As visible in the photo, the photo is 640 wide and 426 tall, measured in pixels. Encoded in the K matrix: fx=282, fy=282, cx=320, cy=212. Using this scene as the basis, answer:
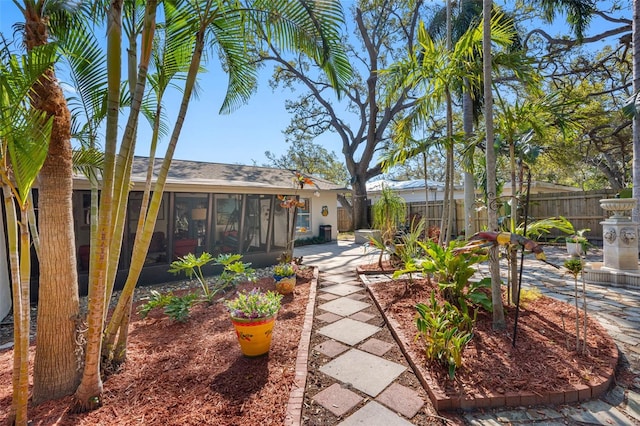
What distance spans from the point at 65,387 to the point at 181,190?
4377mm

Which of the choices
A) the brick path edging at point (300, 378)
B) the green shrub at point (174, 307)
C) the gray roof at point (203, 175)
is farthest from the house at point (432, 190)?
the green shrub at point (174, 307)

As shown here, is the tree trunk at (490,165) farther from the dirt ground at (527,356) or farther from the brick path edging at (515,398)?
the brick path edging at (515,398)

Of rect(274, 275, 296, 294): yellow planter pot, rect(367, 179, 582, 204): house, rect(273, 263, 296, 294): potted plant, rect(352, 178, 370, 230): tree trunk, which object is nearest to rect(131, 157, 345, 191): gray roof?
rect(273, 263, 296, 294): potted plant

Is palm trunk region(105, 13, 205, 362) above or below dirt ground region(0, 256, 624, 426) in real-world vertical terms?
above

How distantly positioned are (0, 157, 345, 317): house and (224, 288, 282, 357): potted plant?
4.01m

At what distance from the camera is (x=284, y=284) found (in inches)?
181

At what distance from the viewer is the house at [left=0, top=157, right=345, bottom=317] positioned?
540cm

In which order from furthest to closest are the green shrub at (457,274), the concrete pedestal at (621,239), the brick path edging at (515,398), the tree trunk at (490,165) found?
1. the concrete pedestal at (621,239)
2. the green shrub at (457,274)
3. the tree trunk at (490,165)
4. the brick path edging at (515,398)

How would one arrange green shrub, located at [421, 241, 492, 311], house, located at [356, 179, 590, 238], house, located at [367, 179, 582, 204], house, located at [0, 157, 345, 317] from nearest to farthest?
green shrub, located at [421, 241, 492, 311] → house, located at [0, 157, 345, 317] → house, located at [356, 179, 590, 238] → house, located at [367, 179, 582, 204]

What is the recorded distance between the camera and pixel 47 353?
201 cm

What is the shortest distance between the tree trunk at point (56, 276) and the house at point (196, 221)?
3.45 metres

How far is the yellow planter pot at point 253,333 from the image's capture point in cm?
259

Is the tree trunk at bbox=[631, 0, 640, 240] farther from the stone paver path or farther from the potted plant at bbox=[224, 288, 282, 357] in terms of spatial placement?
the potted plant at bbox=[224, 288, 282, 357]

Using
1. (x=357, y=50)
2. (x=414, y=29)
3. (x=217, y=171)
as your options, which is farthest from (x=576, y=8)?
(x=217, y=171)
